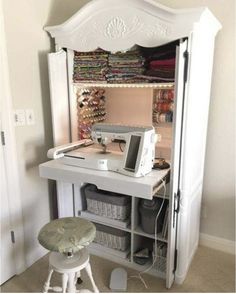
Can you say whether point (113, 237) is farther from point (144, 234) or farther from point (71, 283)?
point (71, 283)

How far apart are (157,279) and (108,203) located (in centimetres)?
64

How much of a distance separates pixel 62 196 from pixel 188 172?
1.02m

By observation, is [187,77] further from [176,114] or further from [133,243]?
[133,243]

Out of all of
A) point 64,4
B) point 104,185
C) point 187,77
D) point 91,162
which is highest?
point 64,4

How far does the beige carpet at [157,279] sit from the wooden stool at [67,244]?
26 centimetres

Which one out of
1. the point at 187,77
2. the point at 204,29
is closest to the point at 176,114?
the point at 187,77

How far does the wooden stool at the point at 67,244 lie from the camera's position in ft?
4.76

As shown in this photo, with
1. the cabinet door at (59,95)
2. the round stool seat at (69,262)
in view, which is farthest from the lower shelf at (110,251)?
the cabinet door at (59,95)

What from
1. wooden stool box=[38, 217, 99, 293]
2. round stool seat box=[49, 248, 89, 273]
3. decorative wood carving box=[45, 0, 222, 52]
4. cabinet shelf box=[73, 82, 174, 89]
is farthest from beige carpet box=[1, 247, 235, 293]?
decorative wood carving box=[45, 0, 222, 52]

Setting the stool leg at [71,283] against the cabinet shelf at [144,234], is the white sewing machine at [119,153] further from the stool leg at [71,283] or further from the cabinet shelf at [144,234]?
the stool leg at [71,283]

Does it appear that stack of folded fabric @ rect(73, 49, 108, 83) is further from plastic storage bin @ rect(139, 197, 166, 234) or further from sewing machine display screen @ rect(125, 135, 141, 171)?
plastic storage bin @ rect(139, 197, 166, 234)

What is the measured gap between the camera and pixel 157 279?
6.15 ft

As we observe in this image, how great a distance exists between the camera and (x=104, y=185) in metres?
1.58

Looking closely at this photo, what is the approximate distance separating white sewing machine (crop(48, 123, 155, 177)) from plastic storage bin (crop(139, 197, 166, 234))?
0.33m
